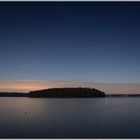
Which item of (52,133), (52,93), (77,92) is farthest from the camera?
(52,93)

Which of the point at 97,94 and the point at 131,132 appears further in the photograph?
the point at 97,94

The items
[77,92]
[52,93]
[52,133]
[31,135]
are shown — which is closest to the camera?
[31,135]

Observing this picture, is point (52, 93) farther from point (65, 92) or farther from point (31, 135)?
point (31, 135)

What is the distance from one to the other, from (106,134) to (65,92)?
418ft

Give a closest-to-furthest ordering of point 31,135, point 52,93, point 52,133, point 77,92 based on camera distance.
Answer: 1. point 31,135
2. point 52,133
3. point 77,92
4. point 52,93

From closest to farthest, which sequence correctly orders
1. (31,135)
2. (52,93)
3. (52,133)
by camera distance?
(31,135) → (52,133) → (52,93)

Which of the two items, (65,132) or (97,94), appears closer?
(65,132)

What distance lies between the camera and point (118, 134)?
20.2 meters

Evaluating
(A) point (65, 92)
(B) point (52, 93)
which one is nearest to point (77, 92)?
(A) point (65, 92)

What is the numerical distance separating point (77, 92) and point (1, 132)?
12184 cm

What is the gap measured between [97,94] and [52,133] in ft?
447

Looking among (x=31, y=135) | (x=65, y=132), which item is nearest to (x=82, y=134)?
(x=65, y=132)

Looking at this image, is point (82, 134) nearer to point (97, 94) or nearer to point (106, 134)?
point (106, 134)

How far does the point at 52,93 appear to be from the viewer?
152 metres
